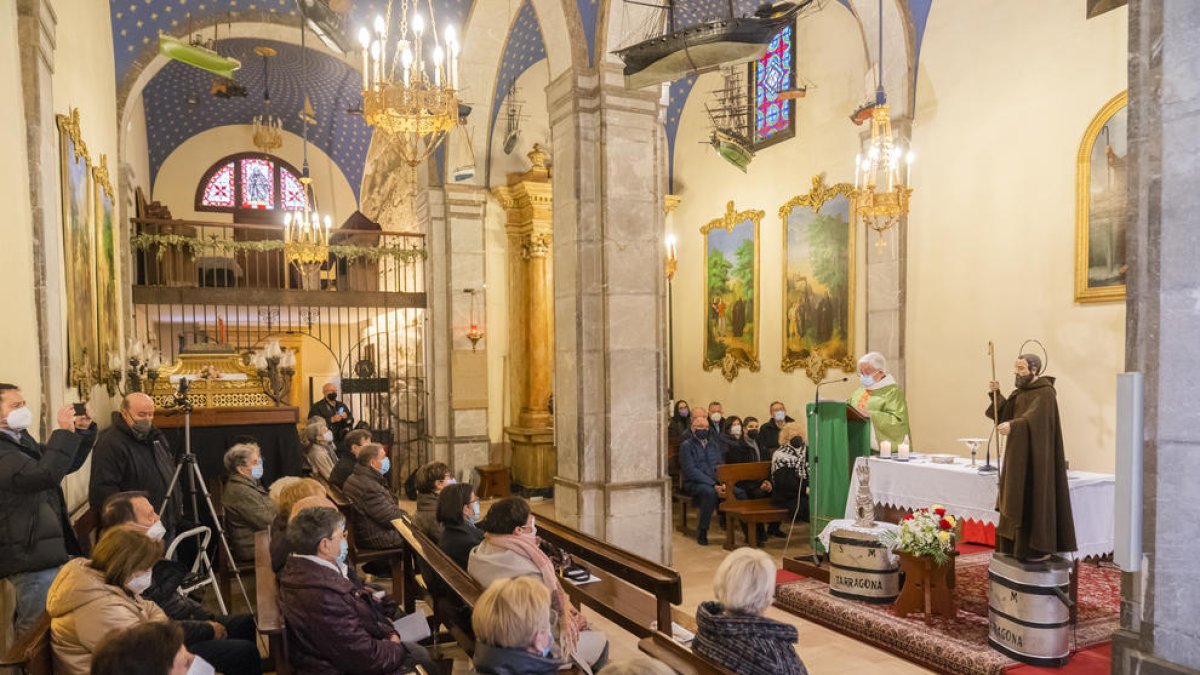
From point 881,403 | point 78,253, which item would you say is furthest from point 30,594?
point 881,403

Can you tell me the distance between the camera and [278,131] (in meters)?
17.6

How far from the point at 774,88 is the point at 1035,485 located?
319 inches

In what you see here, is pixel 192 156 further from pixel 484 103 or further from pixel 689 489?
pixel 689 489

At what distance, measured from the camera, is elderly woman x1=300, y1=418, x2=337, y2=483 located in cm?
826

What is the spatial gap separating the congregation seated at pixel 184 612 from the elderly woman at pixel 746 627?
234cm

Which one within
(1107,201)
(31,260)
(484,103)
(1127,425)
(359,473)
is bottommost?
(359,473)

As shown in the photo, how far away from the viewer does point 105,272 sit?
756 cm

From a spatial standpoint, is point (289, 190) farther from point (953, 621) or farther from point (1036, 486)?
point (1036, 486)

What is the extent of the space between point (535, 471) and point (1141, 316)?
32.2ft

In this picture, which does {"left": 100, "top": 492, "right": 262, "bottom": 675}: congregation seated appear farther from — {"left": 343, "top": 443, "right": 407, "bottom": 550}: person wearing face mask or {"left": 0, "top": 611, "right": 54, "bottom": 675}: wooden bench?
{"left": 343, "top": 443, "right": 407, "bottom": 550}: person wearing face mask

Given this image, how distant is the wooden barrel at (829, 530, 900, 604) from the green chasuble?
151cm

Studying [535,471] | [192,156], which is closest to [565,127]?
[535,471]

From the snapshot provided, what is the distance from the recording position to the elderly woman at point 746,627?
127 inches

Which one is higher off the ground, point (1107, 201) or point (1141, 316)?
point (1107, 201)
